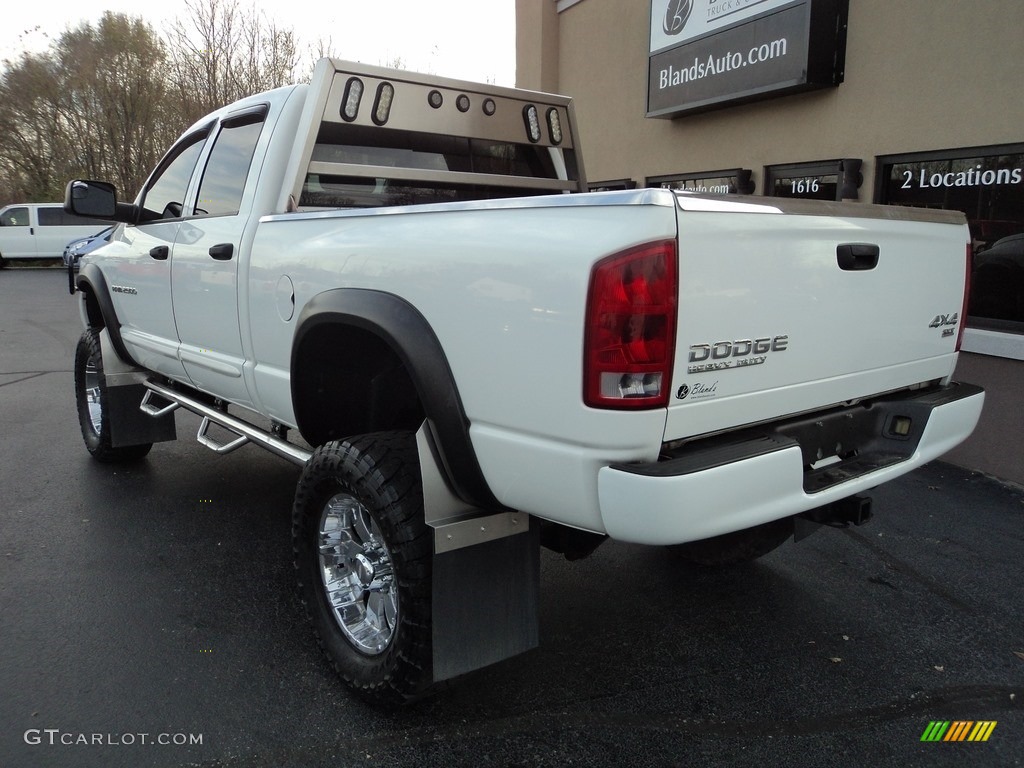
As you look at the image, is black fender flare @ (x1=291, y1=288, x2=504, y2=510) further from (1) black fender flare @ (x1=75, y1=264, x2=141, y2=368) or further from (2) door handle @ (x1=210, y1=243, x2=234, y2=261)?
(1) black fender flare @ (x1=75, y1=264, x2=141, y2=368)

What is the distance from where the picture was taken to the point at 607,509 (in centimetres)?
212

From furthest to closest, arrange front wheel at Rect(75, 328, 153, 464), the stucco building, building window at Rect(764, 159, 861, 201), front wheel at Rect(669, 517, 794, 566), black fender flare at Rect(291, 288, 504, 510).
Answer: building window at Rect(764, 159, 861, 201) → the stucco building → front wheel at Rect(75, 328, 153, 464) → front wheel at Rect(669, 517, 794, 566) → black fender flare at Rect(291, 288, 504, 510)

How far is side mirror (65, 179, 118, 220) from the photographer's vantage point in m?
4.30

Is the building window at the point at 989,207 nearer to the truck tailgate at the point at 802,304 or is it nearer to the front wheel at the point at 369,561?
the truck tailgate at the point at 802,304

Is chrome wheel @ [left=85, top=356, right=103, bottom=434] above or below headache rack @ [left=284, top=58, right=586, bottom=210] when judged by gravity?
below

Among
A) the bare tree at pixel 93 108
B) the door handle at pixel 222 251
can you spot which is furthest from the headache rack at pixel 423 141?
the bare tree at pixel 93 108

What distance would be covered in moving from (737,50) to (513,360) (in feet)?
21.2

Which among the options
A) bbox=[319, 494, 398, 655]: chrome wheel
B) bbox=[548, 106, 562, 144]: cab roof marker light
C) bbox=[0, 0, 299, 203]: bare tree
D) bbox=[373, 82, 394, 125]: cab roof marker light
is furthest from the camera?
bbox=[0, 0, 299, 203]: bare tree

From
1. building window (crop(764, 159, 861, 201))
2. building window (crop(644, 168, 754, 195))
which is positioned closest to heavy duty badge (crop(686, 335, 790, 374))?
building window (crop(764, 159, 861, 201))

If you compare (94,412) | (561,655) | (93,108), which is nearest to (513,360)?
(561,655)

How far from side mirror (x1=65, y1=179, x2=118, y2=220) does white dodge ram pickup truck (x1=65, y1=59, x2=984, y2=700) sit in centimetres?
72

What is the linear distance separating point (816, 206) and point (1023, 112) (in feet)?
12.9

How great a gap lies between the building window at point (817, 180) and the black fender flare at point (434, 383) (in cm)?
486

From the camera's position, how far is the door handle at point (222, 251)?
3.55 metres
